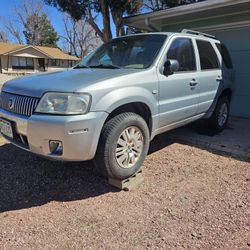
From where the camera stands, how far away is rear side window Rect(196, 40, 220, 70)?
16.9ft

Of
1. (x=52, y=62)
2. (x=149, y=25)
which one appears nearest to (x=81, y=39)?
(x=52, y=62)

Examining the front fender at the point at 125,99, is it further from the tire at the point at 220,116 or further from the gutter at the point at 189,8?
the gutter at the point at 189,8

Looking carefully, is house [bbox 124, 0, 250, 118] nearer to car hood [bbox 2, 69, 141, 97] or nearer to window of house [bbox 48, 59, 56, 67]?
car hood [bbox 2, 69, 141, 97]

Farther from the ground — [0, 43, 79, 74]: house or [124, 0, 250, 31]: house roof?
[0, 43, 79, 74]: house

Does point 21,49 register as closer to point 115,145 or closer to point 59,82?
point 59,82

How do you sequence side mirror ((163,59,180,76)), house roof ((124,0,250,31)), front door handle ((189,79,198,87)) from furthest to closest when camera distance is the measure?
house roof ((124,0,250,31))
front door handle ((189,79,198,87))
side mirror ((163,59,180,76))

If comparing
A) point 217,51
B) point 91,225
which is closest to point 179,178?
point 91,225

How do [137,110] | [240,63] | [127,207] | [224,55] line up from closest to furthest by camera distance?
[127,207] → [137,110] → [224,55] → [240,63]

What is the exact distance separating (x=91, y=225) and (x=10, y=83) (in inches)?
84.1

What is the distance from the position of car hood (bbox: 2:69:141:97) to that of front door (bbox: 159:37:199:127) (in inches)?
25.6

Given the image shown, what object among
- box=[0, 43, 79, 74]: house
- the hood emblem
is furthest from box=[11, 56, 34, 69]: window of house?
the hood emblem

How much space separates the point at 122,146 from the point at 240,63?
19.0 ft

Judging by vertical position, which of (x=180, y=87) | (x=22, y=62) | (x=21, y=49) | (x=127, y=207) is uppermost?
Answer: (x=21, y=49)

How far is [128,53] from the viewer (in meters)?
4.41
